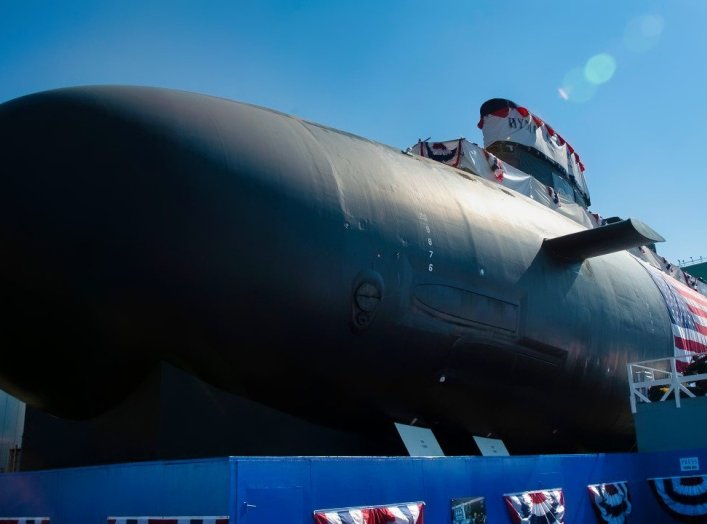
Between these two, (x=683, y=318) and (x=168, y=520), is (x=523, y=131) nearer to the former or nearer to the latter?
(x=683, y=318)

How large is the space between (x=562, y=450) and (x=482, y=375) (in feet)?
12.1

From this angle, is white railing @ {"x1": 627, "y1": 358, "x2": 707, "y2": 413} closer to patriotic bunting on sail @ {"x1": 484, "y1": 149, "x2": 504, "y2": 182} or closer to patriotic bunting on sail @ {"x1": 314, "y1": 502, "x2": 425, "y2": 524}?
patriotic bunting on sail @ {"x1": 314, "y1": 502, "x2": 425, "y2": 524}

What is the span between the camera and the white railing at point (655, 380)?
11438 mm

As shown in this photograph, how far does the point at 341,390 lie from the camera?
807 cm

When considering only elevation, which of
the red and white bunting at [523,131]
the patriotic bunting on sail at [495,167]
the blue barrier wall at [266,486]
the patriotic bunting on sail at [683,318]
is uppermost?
the red and white bunting at [523,131]

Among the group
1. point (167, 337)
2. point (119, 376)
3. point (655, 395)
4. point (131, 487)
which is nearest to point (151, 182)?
point (167, 337)

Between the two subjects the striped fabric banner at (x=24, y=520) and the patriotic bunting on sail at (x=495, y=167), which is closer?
the striped fabric banner at (x=24, y=520)

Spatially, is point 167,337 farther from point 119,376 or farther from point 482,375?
point 482,375

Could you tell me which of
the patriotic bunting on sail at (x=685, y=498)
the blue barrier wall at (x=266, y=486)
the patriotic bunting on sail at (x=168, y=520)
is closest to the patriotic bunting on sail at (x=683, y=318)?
the patriotic bunting on sail at (x=685, y=498)

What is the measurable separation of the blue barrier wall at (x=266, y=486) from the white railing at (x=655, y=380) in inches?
133

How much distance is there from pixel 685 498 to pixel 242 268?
26.4 feet

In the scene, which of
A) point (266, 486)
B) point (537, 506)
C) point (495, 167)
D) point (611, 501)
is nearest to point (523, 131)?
point (495, 167)

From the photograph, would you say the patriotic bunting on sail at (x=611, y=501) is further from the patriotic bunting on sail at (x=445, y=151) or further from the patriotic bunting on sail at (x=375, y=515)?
the patriotic bunting on sail at (x=445, y=151)

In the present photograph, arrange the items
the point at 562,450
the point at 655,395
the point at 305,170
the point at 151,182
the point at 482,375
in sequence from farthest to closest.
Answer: the point at 655,395 → the point at 562,450 → the point at 482,375 → the point at 305,170 → the point at 151,182
